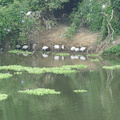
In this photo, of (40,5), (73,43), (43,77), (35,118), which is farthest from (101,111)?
(40,5)

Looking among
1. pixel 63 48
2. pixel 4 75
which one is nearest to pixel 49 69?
pixel 4 75

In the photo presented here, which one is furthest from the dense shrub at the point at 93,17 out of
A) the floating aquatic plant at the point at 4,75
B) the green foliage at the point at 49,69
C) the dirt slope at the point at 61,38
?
the floating aquatic plant at the point at 4,75

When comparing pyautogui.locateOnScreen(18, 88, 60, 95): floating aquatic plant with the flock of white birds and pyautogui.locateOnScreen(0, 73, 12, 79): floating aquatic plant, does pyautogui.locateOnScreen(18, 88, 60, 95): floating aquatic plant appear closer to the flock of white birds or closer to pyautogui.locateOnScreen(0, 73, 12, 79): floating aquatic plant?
pyautogui.locateOnScreen(0, 73, 12, 79): floating aquatic plant

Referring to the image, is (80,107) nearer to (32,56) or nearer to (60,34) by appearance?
(32,56)

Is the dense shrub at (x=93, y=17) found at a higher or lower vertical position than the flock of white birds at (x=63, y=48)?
higher

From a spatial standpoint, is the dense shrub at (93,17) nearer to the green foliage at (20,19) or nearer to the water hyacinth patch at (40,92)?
the green foliage at (20,19)

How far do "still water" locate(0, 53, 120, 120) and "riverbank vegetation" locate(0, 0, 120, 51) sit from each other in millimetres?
5299

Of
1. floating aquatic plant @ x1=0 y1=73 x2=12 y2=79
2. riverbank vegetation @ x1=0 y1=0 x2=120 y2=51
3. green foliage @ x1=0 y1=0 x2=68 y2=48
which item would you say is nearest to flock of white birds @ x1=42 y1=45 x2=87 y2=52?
riverbank vegetation @ x1=0 y1=0 x2=120 y2=51

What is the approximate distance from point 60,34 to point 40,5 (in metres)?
2.38

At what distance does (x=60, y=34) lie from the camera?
26.2 meters

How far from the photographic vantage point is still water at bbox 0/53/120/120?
1087 centimetres

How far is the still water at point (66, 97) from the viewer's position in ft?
35.7

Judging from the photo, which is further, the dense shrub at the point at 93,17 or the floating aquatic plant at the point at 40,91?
the dense shrub at the point at 93,17

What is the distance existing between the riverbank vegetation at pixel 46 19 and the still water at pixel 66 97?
17.4ft
